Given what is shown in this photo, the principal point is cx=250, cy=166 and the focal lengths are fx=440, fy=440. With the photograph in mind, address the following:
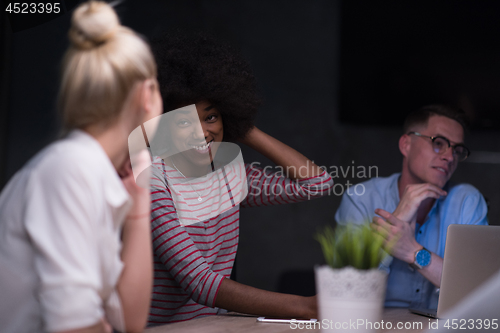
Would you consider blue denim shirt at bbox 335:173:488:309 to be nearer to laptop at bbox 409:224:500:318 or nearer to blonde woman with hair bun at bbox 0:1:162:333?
laptop at bbox 409:224:500:318

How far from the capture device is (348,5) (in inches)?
118

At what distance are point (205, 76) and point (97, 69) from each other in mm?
925

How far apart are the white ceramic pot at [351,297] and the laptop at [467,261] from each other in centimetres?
44

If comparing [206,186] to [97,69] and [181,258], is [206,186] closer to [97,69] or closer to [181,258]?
[181,258]

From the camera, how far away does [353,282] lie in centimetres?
92

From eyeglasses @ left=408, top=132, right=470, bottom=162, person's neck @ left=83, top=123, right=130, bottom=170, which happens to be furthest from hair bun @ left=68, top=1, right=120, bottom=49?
eyeglasses @ left=408, top=132, right=470, bottom=162

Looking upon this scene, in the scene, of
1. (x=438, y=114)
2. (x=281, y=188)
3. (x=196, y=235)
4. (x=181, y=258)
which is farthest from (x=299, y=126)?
(x=181, y=258)

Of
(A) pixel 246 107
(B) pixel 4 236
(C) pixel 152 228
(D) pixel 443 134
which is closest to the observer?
(B) pixel 4 236

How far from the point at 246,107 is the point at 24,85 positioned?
0.97m

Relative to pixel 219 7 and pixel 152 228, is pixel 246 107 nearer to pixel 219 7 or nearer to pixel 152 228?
pixel 152 228

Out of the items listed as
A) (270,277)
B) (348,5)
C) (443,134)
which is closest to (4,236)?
(443,134)

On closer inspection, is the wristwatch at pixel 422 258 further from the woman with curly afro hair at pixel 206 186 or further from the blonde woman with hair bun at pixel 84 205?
the blonde woman with hair bun at pixel 84 205

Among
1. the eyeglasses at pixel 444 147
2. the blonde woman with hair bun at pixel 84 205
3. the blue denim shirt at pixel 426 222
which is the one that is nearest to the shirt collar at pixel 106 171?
the blonde woman with hair bun at pixel 84 205

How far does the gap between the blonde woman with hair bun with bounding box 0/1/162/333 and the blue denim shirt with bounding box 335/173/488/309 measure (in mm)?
1460
